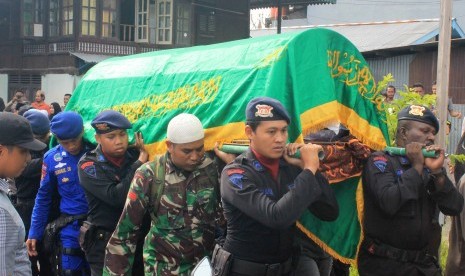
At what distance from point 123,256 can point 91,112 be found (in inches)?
69.4

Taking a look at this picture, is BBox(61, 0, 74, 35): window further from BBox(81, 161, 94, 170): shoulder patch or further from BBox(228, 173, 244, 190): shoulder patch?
BBox(228, 173, 244, 190): shoulder patch

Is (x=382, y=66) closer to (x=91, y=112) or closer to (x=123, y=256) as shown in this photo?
(x=91, y=112)

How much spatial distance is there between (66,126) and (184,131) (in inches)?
57.3

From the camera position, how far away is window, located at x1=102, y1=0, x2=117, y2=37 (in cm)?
1877

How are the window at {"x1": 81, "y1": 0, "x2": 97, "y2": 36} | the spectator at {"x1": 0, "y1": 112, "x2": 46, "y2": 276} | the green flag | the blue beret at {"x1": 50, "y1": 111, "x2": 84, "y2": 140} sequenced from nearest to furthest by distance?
the spectator at {"x1": 0, "y1": 112, "x2": 46, "y2": 276}
the green flag
the blue beret at {"x1": 50, "y1": 111, "x2": 84, "y2": 140}
the window at {"x1": 81, "y1": 0, "x2": 97, "y2": 36}

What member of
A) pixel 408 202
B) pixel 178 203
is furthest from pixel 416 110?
pixel 178 203

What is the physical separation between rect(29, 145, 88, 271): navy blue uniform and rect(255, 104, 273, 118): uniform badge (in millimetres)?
2088

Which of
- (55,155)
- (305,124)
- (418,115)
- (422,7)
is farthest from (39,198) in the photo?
(422,7)

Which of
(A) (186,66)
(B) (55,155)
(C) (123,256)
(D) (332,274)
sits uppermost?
(A) (186,66)

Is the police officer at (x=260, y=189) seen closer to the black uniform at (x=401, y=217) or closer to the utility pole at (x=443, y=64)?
the black uniform at (x=401, y=217)

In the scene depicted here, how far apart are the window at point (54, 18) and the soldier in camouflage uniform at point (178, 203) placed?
1626cm

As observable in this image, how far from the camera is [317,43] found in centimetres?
Result: 401

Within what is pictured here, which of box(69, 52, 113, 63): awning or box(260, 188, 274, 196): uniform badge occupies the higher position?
box(69, 52, 113, 63): awning

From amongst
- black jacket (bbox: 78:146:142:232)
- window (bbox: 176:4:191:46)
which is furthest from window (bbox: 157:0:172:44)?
black jacket (bbox: 78:146:142:232)
